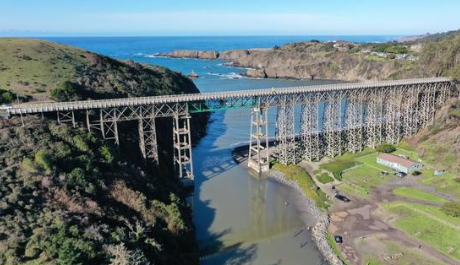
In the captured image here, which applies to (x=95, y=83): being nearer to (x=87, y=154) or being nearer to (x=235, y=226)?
(x=87, y=154)

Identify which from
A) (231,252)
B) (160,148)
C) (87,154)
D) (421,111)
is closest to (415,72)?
(421,111)

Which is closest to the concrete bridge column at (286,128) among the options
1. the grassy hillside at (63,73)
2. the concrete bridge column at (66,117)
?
the grassy hillside at (63,73)

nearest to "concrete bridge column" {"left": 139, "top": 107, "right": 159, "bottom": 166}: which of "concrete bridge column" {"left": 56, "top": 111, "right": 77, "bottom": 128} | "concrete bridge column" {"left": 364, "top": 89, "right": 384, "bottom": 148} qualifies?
"concrete bridge column" {"left": 56, "top": 111, "right": 77, "bottom": 128}

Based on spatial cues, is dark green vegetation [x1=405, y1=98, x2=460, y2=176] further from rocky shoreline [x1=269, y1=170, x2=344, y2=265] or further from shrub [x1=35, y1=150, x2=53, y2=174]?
shrub [x1=35, y1=150, x2=53, y2=174]

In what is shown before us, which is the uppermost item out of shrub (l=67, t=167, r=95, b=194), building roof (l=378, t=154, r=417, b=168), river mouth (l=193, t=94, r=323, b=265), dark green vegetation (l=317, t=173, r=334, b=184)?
shrub (l=67, t=167, r=95, b=194)

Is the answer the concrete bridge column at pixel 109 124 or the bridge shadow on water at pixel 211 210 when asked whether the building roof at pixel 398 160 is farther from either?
the concrete bridge column at pixel 109 124
